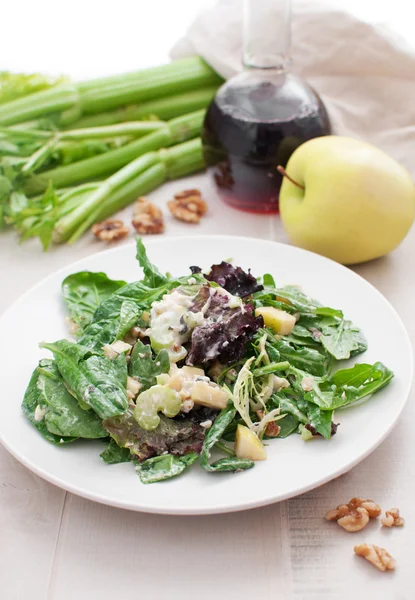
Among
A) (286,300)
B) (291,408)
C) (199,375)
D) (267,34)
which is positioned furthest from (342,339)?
(267,34)

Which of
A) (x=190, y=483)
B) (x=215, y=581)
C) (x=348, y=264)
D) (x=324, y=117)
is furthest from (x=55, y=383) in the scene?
(x=324, y=117)

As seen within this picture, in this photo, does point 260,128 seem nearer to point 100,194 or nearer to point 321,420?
point 100,194

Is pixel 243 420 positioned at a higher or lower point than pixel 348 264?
higher

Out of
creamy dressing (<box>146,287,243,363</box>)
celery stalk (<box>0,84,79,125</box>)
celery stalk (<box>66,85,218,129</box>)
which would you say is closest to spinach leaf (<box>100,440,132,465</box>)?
creamy dressing (<box>146,287,243,363</box>)

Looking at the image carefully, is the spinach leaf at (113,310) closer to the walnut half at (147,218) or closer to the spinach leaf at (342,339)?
the spinach leaf at (342,339)

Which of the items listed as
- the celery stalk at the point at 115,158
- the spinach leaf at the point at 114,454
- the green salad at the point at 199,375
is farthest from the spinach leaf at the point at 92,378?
the celery stalk at the point at 115,158

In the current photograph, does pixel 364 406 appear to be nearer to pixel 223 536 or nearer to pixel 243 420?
pixel 243 420

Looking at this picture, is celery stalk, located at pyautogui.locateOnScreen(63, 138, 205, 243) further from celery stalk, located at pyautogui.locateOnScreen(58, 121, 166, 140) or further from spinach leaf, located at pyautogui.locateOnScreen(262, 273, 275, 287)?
spinach leaf, located at pyautogui.locateOnScreen(262, 273, 275, 287)
